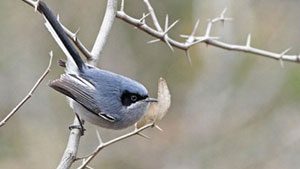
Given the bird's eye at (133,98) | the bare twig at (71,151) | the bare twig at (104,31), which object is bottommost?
the bare twig at (71,151)

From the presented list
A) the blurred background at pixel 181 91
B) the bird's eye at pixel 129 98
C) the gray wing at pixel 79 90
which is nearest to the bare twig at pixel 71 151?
the gray wing at pixel 79 90

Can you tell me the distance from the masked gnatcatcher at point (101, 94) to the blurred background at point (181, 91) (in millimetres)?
3721

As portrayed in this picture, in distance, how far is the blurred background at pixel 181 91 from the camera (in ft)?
22.9

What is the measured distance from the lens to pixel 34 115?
7.27 metres

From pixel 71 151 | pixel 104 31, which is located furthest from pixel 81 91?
pixel 71 151

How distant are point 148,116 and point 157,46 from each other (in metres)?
5.27

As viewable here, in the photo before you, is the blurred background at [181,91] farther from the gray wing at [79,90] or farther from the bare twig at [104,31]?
the bare twig at [104,31]

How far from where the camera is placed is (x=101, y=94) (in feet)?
10.1

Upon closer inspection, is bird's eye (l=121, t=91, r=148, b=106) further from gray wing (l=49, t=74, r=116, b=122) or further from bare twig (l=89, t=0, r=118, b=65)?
bare twig (l=89, t=0, r=118, b=65)

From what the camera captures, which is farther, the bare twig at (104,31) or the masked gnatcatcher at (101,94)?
the masked gnatcatcher at (101,94)

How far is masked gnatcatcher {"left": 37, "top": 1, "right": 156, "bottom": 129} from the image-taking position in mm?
2992

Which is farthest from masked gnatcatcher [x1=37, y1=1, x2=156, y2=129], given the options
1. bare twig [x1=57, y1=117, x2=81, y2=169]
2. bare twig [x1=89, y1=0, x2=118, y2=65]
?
bare twig [x1=57, y1=117, x2=81, y2=169]

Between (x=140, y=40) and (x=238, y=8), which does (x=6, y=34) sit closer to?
(x=140, y=40)

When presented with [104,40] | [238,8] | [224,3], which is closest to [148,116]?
[104,40]
